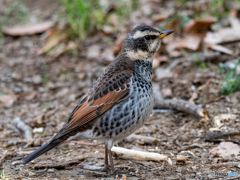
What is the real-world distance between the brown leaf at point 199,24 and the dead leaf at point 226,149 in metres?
3.64

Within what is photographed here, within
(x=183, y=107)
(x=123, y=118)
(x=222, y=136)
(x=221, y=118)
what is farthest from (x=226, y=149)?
(x=123, y=118)

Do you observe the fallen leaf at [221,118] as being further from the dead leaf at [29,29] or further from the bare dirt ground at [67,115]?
the dead leaf at [29,29]

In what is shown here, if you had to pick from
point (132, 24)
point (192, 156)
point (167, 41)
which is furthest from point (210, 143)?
point (132, 24)

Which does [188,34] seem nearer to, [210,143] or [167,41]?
[167,41]

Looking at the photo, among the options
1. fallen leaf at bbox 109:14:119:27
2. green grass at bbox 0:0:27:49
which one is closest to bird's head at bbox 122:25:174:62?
fallen leaf at bbox 109:14:119:27

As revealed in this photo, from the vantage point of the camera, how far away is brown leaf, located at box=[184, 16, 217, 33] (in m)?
7.67

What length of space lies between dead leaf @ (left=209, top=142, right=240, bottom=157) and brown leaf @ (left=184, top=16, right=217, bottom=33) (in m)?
3.64

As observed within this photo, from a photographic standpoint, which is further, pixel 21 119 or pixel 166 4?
pixel 166 4

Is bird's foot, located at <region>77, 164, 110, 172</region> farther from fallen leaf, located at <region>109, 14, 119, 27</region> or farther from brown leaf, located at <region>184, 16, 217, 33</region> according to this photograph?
fallen leaf, located at <region>109, 14, 119, 27</region>

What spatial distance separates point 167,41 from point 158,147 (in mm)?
3380

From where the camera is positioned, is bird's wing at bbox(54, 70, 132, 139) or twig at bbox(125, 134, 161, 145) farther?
twig at bbox(125, 134, 161, 145)

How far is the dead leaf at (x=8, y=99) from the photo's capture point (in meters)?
7.23

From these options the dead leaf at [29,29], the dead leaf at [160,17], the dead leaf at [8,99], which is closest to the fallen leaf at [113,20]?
the dead leaf at [160,17]

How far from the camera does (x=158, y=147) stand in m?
5.18
